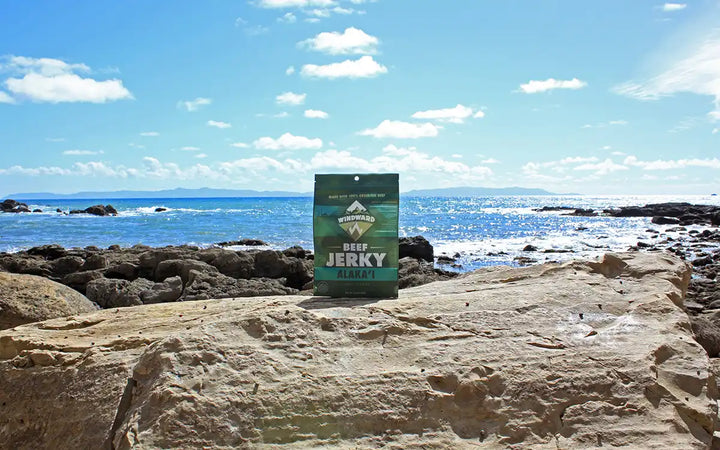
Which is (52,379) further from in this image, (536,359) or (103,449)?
(536,359)

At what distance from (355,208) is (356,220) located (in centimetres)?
9

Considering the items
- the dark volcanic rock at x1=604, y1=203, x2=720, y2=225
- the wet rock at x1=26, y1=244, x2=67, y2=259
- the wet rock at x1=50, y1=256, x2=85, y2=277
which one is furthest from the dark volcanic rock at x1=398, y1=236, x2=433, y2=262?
the dark volcanic rock at x1=604, y1=203, x2=720, y2=225

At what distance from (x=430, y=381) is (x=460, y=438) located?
1.22ft

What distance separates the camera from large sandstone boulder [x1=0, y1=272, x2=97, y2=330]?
4844mm

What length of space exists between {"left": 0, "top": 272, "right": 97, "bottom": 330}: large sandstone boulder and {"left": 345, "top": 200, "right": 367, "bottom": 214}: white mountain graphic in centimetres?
273

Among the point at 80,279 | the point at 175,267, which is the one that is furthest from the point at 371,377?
the point at 80,279

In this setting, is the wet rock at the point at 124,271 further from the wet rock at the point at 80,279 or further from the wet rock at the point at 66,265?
the wet rock at the point at 66,265

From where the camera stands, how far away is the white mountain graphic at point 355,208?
417 centimetres

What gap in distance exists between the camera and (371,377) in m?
3.19

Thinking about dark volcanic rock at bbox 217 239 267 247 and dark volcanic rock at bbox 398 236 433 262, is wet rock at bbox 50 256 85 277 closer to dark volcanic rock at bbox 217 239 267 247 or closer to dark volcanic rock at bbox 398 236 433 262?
dark volcanic rock at bbox 398 236 433 262

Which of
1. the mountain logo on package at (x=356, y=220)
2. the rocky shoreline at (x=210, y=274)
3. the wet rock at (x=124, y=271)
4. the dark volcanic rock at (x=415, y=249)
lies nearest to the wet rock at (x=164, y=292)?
the rocky shoreline at (x=210, y=274)

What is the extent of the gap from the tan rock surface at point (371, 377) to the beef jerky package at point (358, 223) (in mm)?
302

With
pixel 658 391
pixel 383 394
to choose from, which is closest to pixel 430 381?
pixel 383 394

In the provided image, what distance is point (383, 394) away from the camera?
3.08 metres
